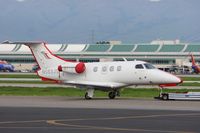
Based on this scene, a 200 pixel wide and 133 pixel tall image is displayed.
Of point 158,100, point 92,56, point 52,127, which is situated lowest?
point 52,127

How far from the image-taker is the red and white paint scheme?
45.8 m

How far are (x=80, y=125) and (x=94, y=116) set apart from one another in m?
4.59

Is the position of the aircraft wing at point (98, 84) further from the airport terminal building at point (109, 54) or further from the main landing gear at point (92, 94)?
the airport terminal building at point (109, 54)

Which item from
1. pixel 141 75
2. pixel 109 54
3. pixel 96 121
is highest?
pixel 109 54

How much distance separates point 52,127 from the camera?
80.6 feet

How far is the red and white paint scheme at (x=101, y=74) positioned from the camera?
150 ft

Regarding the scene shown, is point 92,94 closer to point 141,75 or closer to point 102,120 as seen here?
point 141,75

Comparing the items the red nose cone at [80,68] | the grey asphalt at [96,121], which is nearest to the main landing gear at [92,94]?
the red nose cone at [80,68]

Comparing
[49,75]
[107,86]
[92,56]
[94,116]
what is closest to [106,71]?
[107,86]

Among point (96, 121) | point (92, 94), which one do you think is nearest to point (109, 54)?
point (92, 94)

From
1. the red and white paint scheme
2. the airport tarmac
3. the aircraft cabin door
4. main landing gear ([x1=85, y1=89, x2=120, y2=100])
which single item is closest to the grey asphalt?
the airport tarmac

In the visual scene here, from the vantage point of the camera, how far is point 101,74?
47.5 m

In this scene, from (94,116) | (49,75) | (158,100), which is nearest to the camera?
(94,116)

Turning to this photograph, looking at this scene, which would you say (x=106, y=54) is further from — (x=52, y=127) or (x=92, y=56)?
(x=52, y=127)
